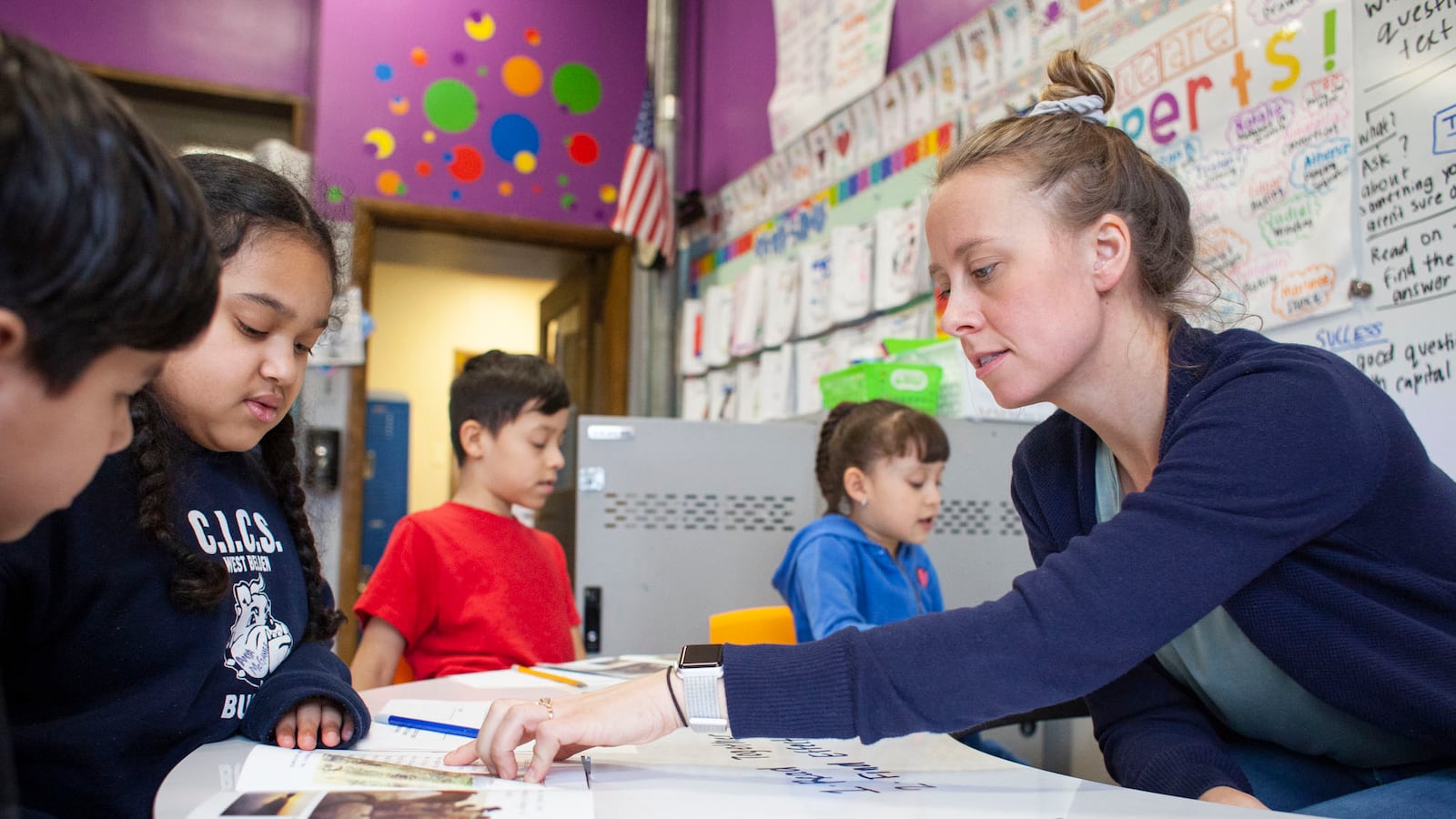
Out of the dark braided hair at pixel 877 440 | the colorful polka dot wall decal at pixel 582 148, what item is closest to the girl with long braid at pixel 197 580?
the dark braided hair at pixel 877 440

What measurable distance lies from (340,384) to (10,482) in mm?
3543

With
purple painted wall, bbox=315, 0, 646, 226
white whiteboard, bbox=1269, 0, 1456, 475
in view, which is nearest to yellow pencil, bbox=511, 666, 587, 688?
white whiteboard, bbox=1269, 0, 1456, 475

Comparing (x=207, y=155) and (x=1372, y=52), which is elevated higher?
(x=1372, y=52)

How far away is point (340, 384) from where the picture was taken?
3.94 meters

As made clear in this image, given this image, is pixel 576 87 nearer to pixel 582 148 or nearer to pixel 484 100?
pixel 582 148

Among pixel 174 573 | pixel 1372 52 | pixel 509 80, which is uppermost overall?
pixel 509 80

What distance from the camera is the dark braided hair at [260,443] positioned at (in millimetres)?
942

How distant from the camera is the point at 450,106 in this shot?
167 inches

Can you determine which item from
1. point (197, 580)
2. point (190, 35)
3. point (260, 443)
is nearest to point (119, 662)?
point (197, 580)

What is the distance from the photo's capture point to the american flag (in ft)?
13.6

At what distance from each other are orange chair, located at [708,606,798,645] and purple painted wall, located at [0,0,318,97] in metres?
3.45

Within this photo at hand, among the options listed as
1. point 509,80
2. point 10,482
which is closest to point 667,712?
point 10,482

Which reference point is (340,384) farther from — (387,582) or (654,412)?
(387,582)

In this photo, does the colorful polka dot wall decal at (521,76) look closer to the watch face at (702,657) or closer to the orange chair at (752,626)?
the orange chair at (752,626)
